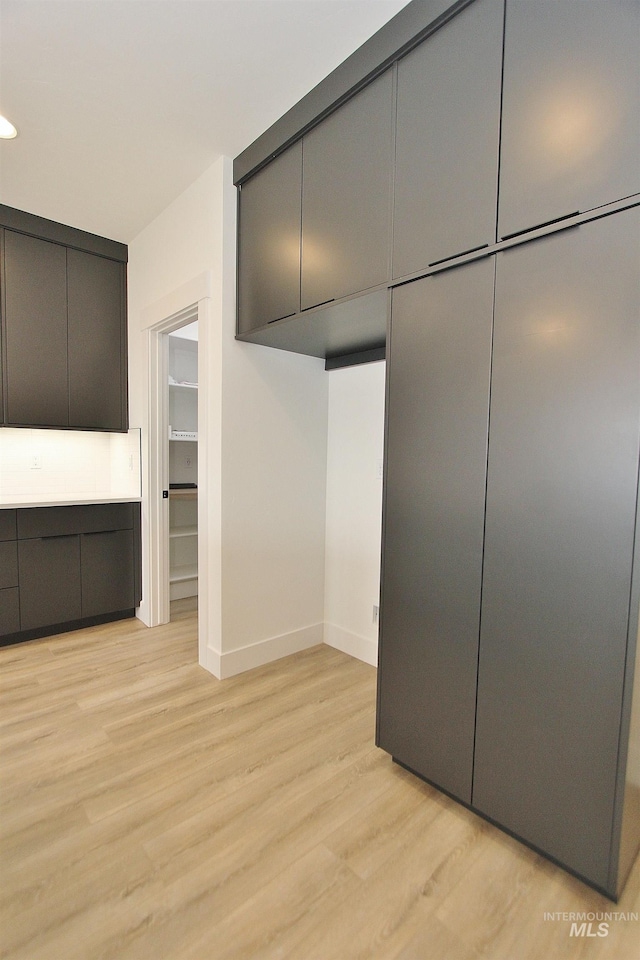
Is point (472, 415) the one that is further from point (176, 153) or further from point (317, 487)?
point (176, 153)

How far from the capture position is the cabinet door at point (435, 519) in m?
1.48

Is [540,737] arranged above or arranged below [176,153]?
below

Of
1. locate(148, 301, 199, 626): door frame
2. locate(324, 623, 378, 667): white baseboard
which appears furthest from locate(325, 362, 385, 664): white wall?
locate(148, 301, 199, 626): door frame

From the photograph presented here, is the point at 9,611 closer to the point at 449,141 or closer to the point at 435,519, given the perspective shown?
the point at 435,519

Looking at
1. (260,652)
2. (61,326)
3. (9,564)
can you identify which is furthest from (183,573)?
(61,326)

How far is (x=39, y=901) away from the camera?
1.25 metres

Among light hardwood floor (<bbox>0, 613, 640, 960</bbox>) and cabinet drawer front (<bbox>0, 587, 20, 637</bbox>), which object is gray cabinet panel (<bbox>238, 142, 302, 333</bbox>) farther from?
cabinet drawer front (<bbox>0, 587, 20, 637</bbox>)

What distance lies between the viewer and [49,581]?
2.99 metres

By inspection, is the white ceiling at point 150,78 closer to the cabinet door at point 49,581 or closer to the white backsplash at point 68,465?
the white backsplash at point 68,465

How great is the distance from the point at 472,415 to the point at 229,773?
1.63 m

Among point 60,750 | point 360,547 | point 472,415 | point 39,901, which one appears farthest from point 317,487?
point 39,901

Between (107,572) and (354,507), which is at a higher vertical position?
(354,507)

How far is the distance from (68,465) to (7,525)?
0.86 metres

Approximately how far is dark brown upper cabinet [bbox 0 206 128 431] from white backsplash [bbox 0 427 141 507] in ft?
0.85
